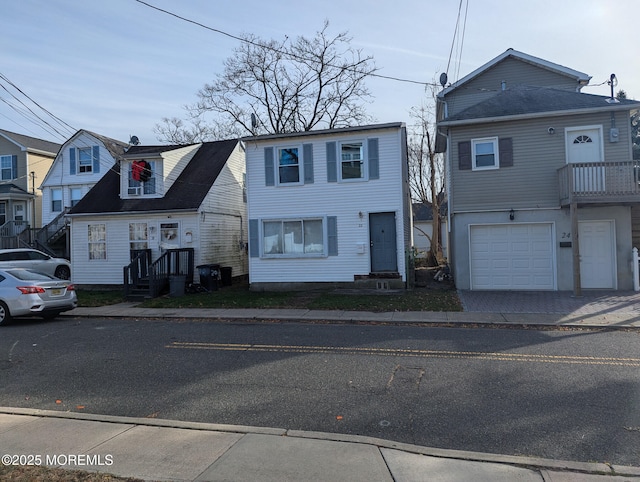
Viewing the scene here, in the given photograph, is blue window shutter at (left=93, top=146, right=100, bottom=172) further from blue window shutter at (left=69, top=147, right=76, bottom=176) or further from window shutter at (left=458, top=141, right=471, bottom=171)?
window shutter at (left=458, top=141, right=471, bottom=171)

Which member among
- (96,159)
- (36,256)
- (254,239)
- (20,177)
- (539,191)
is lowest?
(36,256)

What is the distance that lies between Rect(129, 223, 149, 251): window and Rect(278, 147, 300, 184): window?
6.84 m

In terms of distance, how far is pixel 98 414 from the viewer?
527 centimetres

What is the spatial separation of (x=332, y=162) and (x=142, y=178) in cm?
905

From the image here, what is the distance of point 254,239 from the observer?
1803cm

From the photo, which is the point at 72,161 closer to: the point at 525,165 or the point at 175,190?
the point at 175,190

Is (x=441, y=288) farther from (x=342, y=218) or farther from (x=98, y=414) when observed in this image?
(x=98, y=414)

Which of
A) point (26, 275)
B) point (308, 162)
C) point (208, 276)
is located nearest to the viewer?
point (26, 275)

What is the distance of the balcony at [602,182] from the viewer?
14195 mm

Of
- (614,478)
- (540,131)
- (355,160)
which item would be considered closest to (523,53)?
(540,131)

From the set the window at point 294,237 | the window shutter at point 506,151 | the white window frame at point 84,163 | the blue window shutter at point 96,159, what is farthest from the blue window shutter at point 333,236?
the white window frame at point 84,163

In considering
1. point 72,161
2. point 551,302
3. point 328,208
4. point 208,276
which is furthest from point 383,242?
point 72,161

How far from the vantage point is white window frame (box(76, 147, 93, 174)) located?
88.9 ft

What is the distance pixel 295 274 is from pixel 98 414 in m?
12.4
